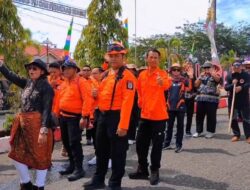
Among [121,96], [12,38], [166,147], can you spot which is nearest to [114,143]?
[121,96]

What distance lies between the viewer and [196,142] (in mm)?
8305

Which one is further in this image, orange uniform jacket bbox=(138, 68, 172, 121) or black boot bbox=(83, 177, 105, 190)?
orange uniform jacket bbox=(138, 68, 172, 121)

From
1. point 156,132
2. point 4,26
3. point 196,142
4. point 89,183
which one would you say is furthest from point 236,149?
point 4,26

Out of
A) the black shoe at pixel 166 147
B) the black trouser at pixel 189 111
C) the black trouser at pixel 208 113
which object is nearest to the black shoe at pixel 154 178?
the black shoe at pixel 166 147

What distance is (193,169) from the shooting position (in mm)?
5980

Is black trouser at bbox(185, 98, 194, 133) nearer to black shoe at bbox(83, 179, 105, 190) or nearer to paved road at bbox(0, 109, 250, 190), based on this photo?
paved road at bbox(0, 109, 250, 190)

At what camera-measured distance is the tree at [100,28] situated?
1152 cm

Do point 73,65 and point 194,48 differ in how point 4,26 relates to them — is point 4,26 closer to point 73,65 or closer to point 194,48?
point 73,65

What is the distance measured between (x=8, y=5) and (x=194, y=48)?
120 ft

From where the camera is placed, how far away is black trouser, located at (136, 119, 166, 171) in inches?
212

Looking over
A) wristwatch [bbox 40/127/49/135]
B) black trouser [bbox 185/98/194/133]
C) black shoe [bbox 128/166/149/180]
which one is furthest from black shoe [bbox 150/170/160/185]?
black trouser [bbox 185/98/194/133]

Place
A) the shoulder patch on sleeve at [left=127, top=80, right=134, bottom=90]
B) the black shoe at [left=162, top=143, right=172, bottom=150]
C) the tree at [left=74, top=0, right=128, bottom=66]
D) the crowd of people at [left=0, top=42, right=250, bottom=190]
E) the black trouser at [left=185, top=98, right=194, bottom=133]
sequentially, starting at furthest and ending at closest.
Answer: the tree at [left=74, top=0, right=128, bottom=66], the black trouser at [left=185, top=98, right=194, bottom=133], the black shoe at [left=162, top=143, right=172, bottom=150], the shoulder patch on sleeve at [left=127, top=80, right=134, bottom=90], the crowd of people at [left=0, top=42, right=250, bottom=190]

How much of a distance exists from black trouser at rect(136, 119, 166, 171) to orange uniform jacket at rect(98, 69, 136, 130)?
83 centimetres

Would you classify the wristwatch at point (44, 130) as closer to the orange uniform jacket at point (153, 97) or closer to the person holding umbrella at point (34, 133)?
the person holding umbrella at point (34, 133)
